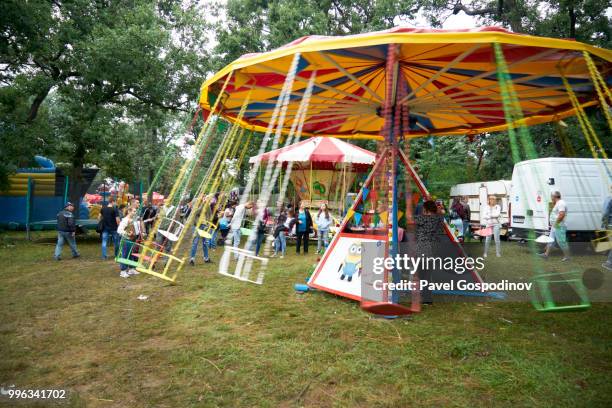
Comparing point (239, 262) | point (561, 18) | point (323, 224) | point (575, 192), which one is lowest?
point (239, 262)

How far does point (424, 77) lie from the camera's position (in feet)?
21.0

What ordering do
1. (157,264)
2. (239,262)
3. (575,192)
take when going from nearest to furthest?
(239,262)
(157,264)
(575,192)

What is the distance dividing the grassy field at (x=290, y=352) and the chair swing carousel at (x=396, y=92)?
0.63 metres

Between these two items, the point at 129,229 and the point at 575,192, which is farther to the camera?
the point at 575,192

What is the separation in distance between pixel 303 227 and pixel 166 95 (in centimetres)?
872

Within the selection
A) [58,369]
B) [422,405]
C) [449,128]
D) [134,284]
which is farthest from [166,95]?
[422,405]

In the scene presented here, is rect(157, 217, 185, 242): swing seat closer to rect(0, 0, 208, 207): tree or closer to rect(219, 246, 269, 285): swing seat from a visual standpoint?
rect(219, 246, 269, 285): swing seat

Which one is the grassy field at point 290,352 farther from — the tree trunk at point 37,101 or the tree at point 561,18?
the tree at point 561,18

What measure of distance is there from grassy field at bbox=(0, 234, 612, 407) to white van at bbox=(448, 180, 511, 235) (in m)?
10.8

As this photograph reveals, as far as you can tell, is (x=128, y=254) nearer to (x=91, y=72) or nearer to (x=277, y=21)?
(x=91, y=72)

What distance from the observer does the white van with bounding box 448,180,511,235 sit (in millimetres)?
16828

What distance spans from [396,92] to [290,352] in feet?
14.6

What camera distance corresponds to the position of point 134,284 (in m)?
8.35

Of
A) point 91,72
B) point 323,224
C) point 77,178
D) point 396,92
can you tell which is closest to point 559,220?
point 396,92
